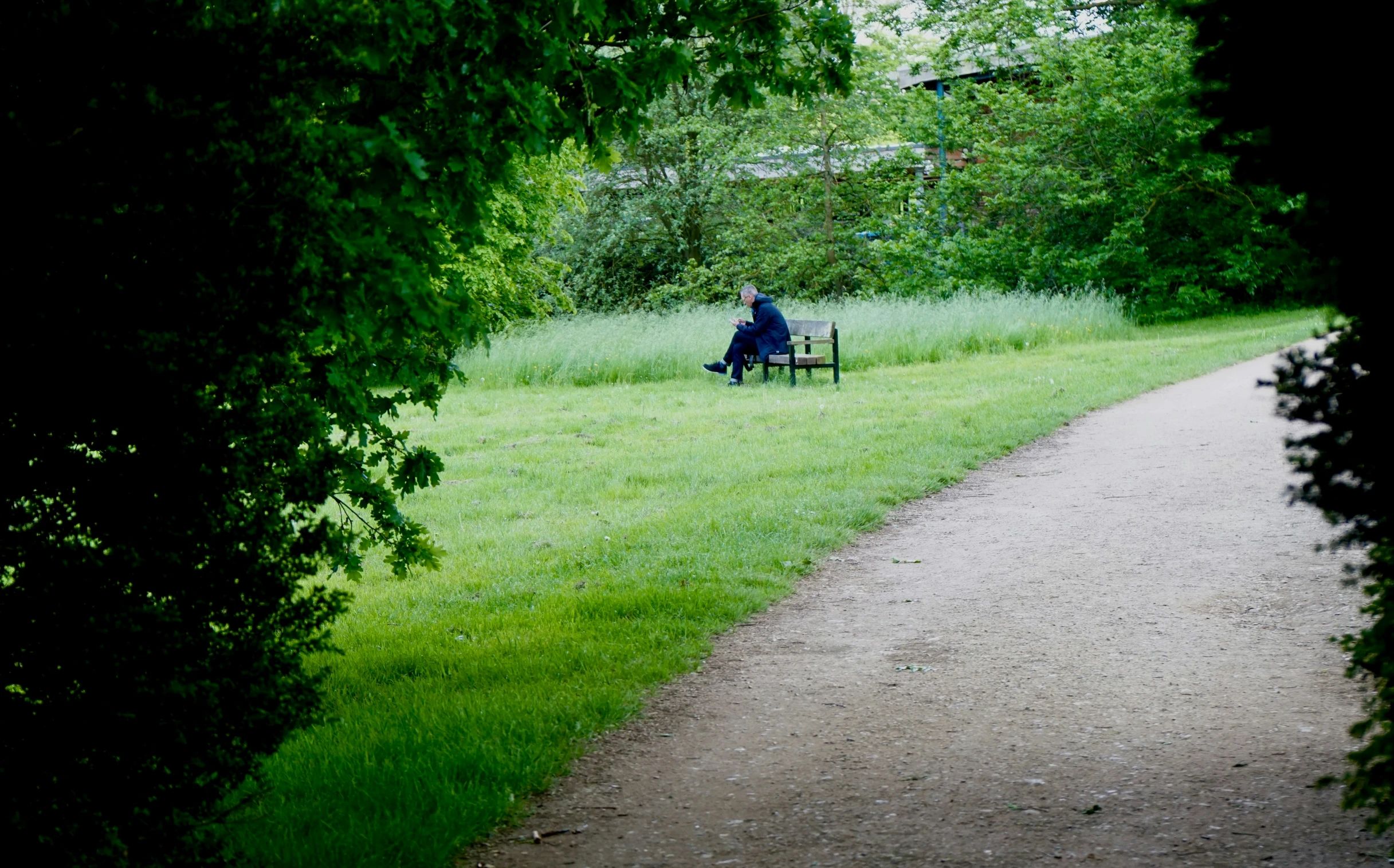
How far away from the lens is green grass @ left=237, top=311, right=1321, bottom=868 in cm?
472

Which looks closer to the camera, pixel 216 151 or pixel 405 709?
pixel 216 151

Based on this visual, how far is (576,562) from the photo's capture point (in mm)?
8352

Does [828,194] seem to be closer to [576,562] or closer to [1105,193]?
[1105,193]

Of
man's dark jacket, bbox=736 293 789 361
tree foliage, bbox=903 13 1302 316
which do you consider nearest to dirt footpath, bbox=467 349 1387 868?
man's dark jacket, bbox=736 293 789 361

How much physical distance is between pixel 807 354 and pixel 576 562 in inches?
443

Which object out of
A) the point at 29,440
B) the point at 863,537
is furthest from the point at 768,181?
the point at 29,440

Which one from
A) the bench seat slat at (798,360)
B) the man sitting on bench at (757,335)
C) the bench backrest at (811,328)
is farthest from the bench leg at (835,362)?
the man sitting on bench at (757,335)

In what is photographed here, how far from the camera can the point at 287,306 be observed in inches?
137

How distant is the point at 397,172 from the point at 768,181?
34.6m

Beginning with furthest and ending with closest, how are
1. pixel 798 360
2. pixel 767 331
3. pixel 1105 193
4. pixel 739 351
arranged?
pixel 1105 193
pixel 739 351
pixel 767 331
pixel 798 360

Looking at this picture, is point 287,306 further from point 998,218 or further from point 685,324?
point 998,218

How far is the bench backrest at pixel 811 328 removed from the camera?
1928 centimetres

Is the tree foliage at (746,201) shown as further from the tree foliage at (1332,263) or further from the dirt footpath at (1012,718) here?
the tree foliage at (1332,263)

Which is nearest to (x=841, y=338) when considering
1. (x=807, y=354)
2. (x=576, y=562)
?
(x=807, y=354)
